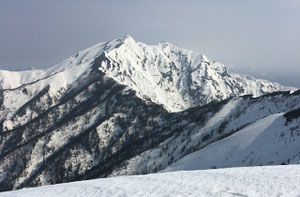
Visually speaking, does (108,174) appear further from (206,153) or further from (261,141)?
(261,141)

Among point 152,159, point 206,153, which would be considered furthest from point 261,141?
point 152,159

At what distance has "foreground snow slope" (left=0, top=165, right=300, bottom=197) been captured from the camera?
16.9m

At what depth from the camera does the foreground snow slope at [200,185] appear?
16859mm

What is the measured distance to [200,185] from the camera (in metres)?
18.4

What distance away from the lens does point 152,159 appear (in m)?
196

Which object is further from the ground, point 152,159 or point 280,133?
point 280,133

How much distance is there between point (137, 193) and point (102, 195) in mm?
2748

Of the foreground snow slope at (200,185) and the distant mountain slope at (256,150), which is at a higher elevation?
the foreground snow slope at (200,185)

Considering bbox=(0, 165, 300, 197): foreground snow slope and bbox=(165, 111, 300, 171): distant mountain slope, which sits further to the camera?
bbox=(165, 111, 300, 171): distant mountain slope

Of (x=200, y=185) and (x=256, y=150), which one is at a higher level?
(x=200, y=185)

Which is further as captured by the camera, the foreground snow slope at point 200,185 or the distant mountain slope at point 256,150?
the distant mountain slope at point 256,150

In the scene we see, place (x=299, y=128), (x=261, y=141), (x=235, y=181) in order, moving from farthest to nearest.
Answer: (x=261, y=141) < (x=299, y=128) < (x=235, y=181)

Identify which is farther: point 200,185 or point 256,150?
point 256,150

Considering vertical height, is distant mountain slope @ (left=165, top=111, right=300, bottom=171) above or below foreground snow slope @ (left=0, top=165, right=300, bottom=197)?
below
